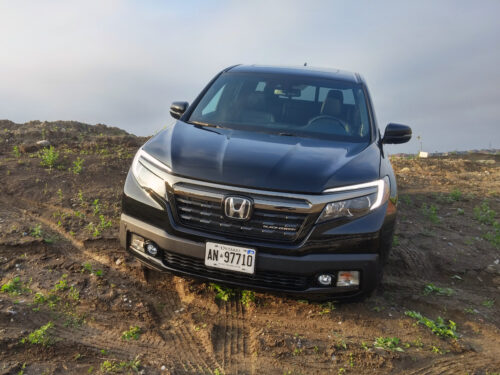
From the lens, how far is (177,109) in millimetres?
4820

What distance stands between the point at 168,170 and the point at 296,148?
3.22 feet

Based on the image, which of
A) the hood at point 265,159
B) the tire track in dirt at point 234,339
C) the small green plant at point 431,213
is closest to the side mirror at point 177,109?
the hood at point 265,159

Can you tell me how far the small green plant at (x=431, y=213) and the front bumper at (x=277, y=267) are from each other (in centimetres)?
359

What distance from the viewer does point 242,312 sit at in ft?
12.4

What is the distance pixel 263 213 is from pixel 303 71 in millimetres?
2494

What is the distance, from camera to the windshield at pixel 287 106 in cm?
436

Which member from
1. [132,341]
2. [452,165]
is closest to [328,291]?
[132,341]

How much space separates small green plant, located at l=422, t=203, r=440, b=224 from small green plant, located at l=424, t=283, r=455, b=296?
2.26 meters

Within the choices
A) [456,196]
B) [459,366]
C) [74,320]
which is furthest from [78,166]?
[456,196]

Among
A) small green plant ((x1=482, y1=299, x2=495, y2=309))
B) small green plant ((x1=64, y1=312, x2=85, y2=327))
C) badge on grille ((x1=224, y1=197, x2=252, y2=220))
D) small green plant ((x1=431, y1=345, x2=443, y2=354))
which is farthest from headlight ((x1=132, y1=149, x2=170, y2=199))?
small green plant ((x1=482, y1=299, x2=495, y2=309))

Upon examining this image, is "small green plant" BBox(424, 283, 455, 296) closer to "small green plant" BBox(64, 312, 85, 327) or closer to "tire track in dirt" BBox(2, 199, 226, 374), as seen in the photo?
"tire track in dirt" BBox(2, 199, 226, 374)

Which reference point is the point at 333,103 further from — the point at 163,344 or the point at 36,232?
the point at 36,232

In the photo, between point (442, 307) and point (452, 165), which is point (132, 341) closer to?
point (442, 307)

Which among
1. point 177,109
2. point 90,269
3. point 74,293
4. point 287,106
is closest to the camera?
point 74,293
